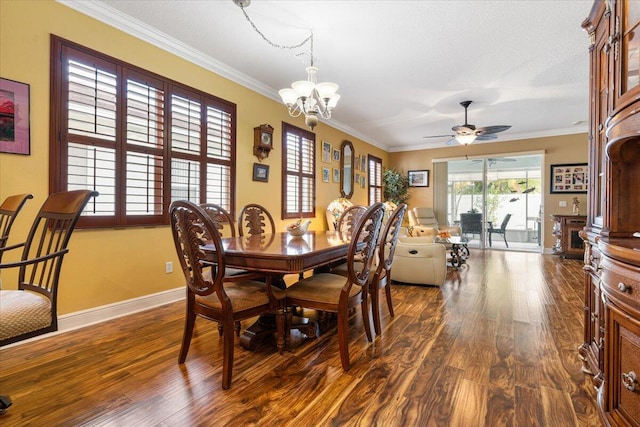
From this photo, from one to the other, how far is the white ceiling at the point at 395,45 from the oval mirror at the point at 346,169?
1377mm

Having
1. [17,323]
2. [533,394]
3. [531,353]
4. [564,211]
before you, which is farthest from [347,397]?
[564,211]

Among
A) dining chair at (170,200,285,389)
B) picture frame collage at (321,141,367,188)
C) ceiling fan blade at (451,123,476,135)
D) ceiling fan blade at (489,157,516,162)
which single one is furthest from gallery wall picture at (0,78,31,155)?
ceiling fan blade at (489,157,516,162)

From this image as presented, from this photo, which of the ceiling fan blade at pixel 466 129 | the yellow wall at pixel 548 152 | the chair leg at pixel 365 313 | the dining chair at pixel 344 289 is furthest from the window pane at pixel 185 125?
the yellow wall at pixel 548 152

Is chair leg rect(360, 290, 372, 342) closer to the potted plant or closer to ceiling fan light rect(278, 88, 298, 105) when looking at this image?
ceiling fan light rect(278, 88, 298, 105)

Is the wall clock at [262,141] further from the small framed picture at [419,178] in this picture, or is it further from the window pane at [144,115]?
the small framed picture at [419,178]

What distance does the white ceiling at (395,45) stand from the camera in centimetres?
257

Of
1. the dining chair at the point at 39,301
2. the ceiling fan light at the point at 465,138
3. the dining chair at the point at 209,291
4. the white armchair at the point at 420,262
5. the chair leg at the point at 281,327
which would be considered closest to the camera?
the dining chair at the point at 39,301

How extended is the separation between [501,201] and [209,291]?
A: 24.8 ft

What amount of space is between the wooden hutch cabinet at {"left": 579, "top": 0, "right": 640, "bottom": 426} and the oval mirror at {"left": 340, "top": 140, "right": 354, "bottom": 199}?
4.54m

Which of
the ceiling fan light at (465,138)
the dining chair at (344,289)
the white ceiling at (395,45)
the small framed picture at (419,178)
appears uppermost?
the white ceiling at (395,45)

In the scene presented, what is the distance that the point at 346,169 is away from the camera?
6426 millimetres

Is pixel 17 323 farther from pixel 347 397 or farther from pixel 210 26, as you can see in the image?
pixel 210 26

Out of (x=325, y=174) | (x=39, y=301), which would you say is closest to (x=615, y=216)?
(x=39, y=301)

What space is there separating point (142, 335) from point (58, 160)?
4.91ft
